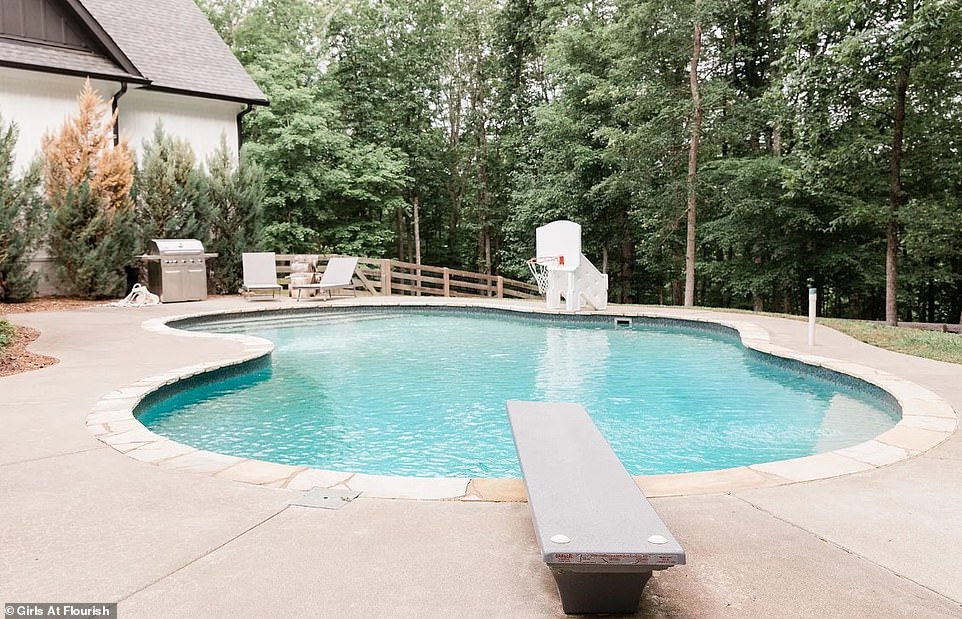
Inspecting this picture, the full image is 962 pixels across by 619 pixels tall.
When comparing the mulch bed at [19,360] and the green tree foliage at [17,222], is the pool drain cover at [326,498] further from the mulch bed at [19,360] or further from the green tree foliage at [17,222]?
the green tree foliage at [17,222]

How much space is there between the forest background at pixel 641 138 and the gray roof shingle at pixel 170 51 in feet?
8.99

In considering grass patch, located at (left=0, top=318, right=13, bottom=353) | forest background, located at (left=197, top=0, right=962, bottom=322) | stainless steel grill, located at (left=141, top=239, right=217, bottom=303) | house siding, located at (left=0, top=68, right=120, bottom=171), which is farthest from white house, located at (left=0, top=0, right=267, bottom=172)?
grass patch, located at (left=0, top=318, right=13, bottom=353)

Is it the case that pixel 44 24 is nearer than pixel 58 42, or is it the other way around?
pixel 44 24

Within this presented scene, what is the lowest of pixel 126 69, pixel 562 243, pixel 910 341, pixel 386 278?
pixel 910 341

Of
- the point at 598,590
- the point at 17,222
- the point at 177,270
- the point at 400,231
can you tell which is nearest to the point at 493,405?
the point at 598,590

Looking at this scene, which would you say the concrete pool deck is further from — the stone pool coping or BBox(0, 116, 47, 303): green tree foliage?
BBox(0, 116, 47, 303): green tree foliage

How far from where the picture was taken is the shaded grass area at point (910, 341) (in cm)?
626

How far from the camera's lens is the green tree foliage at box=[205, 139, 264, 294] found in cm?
1349

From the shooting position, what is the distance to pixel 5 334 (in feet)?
20.3

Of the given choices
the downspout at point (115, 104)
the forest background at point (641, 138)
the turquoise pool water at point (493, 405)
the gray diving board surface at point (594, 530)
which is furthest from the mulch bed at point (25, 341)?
the forest background at point (641, 138)

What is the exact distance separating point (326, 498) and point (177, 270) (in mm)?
10719

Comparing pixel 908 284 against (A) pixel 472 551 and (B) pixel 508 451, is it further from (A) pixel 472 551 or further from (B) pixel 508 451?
(A) pixel 472 551

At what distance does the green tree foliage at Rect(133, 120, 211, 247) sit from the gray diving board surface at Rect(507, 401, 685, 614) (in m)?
12.2

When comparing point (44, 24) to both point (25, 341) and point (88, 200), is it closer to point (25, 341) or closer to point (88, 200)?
point (88, 200)
